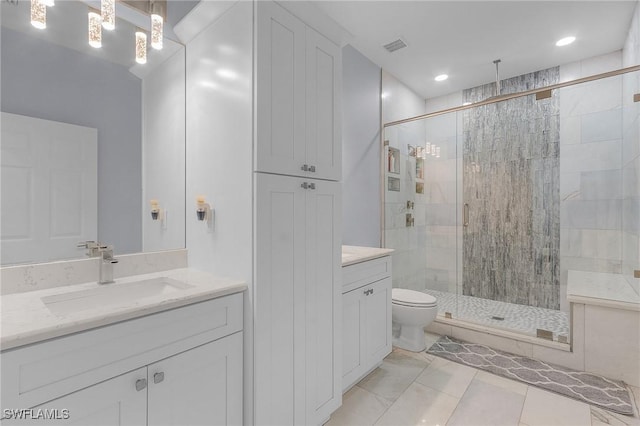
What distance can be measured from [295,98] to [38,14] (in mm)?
1103

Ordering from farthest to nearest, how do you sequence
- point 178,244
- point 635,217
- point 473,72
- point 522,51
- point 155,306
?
point 473,72 < point 522,51 < point 635,217 < point 178,244 < point 155,306

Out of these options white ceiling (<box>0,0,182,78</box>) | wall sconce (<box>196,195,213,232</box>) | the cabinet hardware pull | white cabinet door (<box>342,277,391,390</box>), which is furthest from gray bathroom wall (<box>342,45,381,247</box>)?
the cabinet hardware pull

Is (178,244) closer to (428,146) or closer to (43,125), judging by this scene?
(43,125)

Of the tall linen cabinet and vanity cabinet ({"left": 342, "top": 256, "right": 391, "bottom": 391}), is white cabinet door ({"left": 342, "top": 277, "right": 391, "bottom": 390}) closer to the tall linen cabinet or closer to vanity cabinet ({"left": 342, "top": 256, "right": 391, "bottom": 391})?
vanity cabinet ({"left": 342, "top": 256, "right": 391, "bottom": 391})

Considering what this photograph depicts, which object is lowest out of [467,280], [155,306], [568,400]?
[568,400]

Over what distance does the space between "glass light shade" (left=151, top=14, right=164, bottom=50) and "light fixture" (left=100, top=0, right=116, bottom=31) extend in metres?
0.18

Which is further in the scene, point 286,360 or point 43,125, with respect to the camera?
point 286,360

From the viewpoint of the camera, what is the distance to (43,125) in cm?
126

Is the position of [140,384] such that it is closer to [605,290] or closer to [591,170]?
[605,290]

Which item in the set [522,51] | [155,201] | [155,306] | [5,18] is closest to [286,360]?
[155,306]

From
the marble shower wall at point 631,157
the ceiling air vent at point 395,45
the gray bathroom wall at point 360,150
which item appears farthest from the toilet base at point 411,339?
the ceiling air vent at point 395,45

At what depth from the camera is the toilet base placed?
2.52 meters

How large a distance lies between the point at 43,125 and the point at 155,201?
55 centimetres

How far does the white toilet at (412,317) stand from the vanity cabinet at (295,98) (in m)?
1.43
